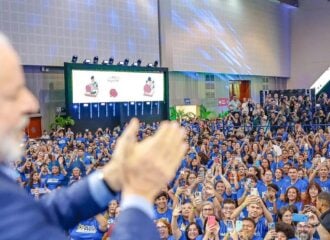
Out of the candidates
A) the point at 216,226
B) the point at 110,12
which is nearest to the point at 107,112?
the point at 110,12

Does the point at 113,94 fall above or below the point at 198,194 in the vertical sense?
above

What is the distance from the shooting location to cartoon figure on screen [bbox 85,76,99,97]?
2477 centimetres

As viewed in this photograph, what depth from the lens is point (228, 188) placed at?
29.7 feet

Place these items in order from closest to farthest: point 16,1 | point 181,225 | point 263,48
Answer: point 181,225 → point 16,1 → point 263,48

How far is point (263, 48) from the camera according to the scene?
4103cm

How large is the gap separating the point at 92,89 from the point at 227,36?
14.5 metres

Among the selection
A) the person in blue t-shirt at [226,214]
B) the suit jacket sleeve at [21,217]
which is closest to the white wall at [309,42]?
the person in blue t-shirt at [226,214]

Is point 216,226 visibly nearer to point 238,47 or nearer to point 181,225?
point 181,225

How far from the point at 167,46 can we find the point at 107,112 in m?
6.74

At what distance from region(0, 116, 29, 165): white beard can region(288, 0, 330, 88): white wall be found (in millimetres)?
41552

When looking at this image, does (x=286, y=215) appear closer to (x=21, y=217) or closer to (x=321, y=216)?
(x=321, y=216)

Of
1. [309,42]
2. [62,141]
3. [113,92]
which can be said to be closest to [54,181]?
[62,141]

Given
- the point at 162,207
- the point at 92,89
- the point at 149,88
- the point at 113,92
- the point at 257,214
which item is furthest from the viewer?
the point at 149,88

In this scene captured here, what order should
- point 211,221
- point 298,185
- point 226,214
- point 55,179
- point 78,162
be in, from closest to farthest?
point 211,221 → point 226,214 → point 298,185 → point 55,179 → point 78,162
